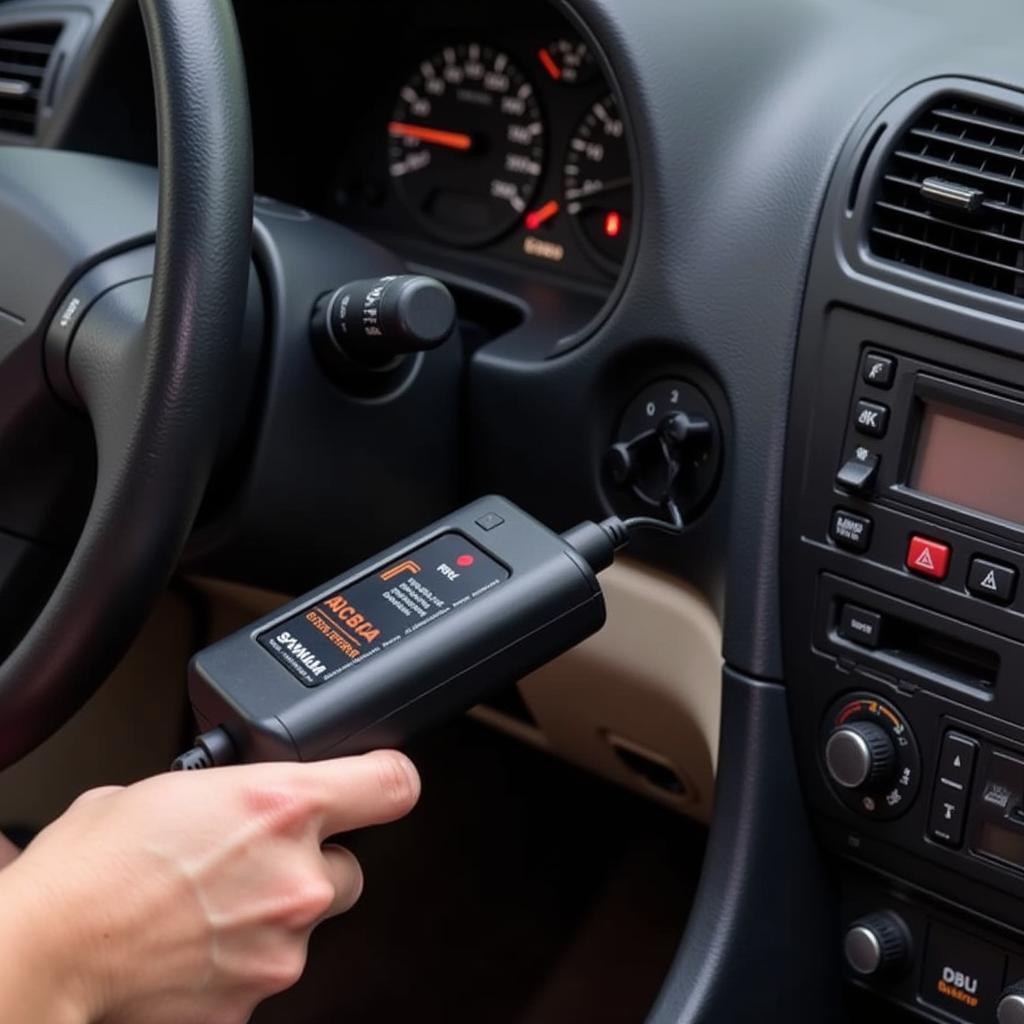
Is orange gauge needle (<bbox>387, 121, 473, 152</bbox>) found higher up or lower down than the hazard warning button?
higher up

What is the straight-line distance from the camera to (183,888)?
0.73m

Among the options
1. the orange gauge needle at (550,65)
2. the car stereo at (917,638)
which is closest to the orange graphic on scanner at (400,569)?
the car stereo at (917,638)

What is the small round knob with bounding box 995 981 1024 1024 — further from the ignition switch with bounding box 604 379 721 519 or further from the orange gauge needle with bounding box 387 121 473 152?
the orange gauge needle with bounding box 387 121 473 152

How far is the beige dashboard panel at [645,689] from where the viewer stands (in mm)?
1095

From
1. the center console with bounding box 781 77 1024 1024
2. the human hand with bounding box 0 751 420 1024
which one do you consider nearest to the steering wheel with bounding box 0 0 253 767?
the human hand with bounding box 0 751 420 1024

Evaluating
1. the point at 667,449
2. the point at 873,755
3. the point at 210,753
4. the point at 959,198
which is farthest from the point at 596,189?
the point at 210,753

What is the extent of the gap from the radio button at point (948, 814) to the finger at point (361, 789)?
1.10ft

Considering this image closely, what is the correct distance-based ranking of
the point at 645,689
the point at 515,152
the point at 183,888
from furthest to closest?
1. the point at 515,152
2. the point at 645,689
3. the point at 183,888

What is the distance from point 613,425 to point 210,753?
408 mm

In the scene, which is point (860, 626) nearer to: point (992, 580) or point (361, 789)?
point (992, 580)

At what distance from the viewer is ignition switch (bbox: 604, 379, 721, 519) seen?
3.38ft

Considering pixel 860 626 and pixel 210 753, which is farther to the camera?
pixel 860 626

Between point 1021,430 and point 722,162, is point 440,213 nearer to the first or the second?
point 722,162

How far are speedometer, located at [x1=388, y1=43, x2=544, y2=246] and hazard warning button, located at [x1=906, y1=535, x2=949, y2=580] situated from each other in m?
0.47
